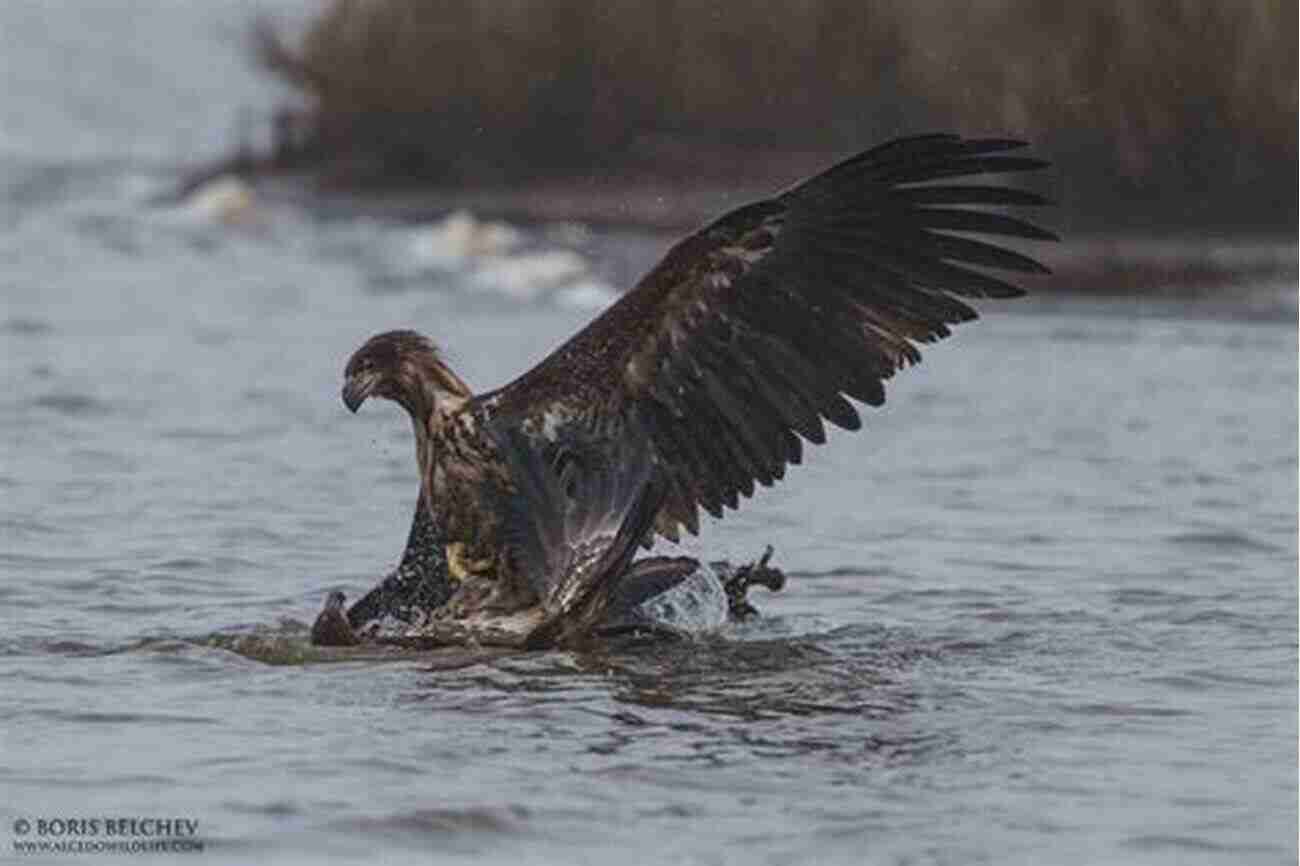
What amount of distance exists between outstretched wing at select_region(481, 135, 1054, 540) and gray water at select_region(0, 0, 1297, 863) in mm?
487

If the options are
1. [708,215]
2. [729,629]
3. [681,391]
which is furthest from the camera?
[708,215]

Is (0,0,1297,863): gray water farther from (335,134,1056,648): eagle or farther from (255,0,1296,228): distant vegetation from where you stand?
(255,0,1296,228): distant vegetation

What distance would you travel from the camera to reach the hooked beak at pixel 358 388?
27.7 ft

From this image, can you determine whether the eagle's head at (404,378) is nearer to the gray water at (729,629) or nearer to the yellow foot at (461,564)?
the yellow foot at (461,564)

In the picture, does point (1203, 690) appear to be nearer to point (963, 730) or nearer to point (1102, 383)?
point (963, 730)

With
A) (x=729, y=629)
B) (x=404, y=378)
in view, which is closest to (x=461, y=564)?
(x=404, y=378)

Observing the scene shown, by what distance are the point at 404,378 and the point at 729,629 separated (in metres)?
1.04

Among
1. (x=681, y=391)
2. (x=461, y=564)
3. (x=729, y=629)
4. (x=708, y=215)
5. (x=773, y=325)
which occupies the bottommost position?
(x=729, y=629)

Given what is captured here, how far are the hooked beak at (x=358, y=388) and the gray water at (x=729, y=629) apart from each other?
1.87 feet

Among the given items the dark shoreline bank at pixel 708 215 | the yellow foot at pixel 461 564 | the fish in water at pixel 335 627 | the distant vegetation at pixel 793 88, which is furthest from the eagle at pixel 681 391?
the distant vegetation at pixel 793 88

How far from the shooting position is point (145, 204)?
2653 cm

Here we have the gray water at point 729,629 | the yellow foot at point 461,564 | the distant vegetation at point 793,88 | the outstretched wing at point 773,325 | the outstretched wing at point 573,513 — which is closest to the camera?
the gray water at point 729,629

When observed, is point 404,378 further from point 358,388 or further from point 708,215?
point 708,215

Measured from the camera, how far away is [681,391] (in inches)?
332
